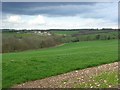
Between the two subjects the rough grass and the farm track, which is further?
the farm track

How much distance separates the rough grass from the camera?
14.4m

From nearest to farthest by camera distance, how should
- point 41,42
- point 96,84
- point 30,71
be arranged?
point 96,84
point 30,71
point 41,42

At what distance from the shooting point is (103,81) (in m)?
15.1

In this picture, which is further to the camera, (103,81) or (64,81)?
(64,81)

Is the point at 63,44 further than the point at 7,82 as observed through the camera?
Yes

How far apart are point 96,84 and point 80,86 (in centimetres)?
77

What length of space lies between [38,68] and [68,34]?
38.9 meters

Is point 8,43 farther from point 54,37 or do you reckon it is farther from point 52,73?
point 52,73

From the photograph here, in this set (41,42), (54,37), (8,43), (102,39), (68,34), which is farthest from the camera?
(102,39)

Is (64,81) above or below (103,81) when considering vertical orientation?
below

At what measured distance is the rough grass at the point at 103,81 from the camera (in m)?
14.4

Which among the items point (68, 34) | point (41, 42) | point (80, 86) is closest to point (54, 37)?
point (41, 42)

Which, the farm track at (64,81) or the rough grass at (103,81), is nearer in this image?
the rough grass at (103,81)

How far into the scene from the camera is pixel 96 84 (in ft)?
48.5
